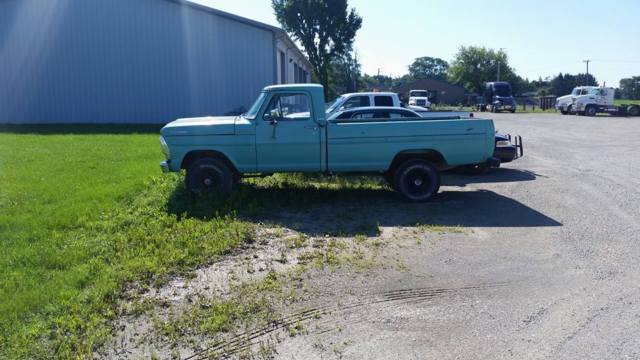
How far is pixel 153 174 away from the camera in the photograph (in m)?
10.9

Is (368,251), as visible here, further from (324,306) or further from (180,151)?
(180,151)

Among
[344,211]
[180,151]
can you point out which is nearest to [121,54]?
[180,151]

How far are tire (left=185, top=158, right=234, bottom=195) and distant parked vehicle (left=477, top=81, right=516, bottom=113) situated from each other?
49424 mm

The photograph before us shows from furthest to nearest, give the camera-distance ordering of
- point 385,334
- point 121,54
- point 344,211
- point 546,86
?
point 546,86 < point 121,54 < point 344,211 < point 385,334

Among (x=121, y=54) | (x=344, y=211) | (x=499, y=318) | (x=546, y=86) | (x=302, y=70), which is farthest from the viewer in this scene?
(x=546, y=86)

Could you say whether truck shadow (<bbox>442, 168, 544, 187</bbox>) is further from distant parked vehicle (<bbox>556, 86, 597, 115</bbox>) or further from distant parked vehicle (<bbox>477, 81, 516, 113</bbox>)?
distant parked vehicle (<bbox>477, 81, 516, 113</bbox>)

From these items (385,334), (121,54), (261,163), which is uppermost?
(121,54)

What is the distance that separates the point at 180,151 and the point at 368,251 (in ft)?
13.0

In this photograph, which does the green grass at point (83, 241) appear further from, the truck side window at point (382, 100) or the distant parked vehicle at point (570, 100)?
the distant parked vehicle at point (570, 100)

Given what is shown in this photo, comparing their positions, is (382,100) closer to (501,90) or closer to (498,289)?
(498,289)

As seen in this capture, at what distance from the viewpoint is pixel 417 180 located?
9.37m

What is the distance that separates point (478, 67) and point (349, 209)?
90.5 meters

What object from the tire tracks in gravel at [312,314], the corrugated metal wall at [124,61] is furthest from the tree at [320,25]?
the tire tracks in gravel at [312,314]

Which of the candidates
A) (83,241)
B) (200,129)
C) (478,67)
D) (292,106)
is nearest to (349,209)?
(292,106)
